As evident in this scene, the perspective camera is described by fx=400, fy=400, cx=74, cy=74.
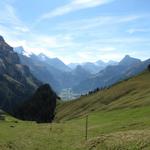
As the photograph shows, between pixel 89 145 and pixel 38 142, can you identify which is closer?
pixel 89 145

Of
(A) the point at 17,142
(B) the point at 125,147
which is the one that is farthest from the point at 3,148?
(B) the point at 125,147

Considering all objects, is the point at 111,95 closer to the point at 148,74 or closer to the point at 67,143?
the point at 148,74

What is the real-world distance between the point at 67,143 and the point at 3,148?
8.75m

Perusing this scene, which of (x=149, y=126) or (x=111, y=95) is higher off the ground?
(x=111, y=95)

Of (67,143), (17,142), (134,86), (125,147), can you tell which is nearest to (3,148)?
(17,142)

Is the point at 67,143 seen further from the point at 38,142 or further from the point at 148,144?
the point at 148,144

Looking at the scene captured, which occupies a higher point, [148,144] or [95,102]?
[95,102]

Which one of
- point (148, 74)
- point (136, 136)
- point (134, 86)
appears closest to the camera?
point (136, 136)

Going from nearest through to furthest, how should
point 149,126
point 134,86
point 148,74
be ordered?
point 149,126 → point 134,86 → point 148,74

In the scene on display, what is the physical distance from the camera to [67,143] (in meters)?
46.6

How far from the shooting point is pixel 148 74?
19125cm

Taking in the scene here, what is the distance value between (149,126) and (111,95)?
10805 centimetres

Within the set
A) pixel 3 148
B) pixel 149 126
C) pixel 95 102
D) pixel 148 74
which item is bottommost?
pixel 3 148

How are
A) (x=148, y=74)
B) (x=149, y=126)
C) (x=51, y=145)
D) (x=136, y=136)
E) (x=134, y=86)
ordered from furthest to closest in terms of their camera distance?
(x=148, y=74) → (x=134, y=86) → (x=149, y=126) → (x=51, y=145) → (x=136, y=136)
